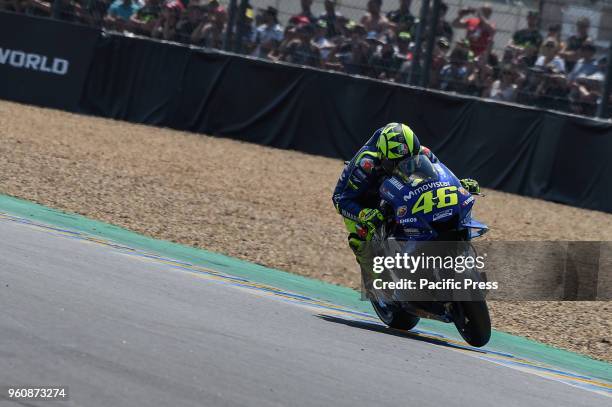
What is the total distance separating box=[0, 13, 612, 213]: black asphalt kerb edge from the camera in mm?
16281

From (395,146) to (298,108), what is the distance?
418 inches

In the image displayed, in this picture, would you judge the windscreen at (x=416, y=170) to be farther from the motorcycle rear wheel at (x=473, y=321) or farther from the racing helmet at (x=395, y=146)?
the motorcycle rear wheel at (x=473, y=321)

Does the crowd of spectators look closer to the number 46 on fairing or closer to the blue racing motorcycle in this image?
the blue racing motorcycle

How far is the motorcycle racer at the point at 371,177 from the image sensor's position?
8062mm

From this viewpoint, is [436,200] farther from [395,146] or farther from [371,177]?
[371,177]

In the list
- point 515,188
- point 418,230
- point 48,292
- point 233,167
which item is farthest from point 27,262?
point 515,188

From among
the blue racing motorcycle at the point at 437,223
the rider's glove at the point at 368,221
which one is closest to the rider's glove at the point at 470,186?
the blue racing motorcycle at the point at 437,223

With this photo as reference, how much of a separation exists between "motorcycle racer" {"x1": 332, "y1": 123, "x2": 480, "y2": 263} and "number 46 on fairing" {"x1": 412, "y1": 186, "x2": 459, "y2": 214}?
0.47 m

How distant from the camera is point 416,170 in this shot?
25.7ft

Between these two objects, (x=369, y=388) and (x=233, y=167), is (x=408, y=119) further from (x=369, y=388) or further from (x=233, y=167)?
(x=369, y=388)

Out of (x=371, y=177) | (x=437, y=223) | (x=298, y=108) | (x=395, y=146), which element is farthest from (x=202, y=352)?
(x=298, y=108)

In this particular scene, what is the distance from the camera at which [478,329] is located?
295 inches

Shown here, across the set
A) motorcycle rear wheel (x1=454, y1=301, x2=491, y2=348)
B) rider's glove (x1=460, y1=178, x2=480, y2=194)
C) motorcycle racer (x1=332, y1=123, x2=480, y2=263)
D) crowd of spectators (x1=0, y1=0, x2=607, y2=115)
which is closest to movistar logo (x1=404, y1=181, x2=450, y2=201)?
motorcycle racer (x1=332, y1=123, x2=480, y2=263)

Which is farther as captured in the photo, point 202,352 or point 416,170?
point 416,170
